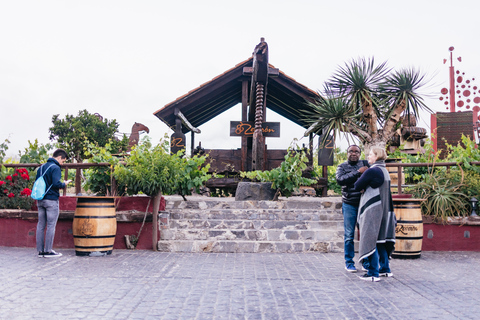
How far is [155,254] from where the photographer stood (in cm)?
633

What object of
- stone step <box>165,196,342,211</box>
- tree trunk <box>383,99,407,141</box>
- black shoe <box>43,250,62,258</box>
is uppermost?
tree trunk <box>383,99,407,141</box>

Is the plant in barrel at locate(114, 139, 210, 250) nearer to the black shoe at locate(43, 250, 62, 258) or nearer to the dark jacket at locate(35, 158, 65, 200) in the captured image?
the dark jacket at locate(35, 158, 65, 200)

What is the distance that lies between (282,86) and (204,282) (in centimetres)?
926

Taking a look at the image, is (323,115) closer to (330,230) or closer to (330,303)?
(330,230)

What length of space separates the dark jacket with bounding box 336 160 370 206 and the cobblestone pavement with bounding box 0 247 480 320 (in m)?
0.91

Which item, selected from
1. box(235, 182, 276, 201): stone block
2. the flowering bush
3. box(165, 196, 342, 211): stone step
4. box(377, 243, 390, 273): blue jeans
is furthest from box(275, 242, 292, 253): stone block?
the flowering bush

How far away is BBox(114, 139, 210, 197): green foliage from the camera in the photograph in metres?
6.65

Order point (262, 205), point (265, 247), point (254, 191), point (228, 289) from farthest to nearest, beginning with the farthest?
point (254, 191) < point (262, 205) < point (265, 247) < point (228, 289)

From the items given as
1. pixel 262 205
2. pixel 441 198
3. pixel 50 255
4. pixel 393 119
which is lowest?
pixel 50 255

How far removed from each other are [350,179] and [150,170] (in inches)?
134

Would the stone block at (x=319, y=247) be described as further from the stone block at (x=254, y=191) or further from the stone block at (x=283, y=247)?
the stone block at (x=254, y=191)

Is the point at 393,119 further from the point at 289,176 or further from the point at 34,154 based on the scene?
the point at 34,154

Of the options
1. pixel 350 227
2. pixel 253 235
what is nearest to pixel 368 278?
pixel 350 227

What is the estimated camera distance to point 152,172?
6664 mm
